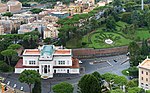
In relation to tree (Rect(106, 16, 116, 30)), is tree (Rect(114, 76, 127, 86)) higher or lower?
lower

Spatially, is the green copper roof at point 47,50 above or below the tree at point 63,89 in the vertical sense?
above

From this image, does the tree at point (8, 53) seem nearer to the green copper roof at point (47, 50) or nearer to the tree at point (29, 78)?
the green copper roof at point (47, 50)

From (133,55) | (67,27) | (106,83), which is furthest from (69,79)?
(67,27)

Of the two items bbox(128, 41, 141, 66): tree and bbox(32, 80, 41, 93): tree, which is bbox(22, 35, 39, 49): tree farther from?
bbox(32, 80, 41, 93): tree

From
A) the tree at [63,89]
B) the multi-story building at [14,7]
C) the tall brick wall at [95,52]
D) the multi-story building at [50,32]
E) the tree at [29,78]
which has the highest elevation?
the multi-story building at [14,7]

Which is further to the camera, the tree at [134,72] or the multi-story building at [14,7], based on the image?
the multi-story building at [14,7]

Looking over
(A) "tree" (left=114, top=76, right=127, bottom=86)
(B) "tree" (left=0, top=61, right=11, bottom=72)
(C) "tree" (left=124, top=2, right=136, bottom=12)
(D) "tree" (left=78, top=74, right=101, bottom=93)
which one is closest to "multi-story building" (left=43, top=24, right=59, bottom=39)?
(B) "tree" (left=0, top=61, right=11, bottom=72)

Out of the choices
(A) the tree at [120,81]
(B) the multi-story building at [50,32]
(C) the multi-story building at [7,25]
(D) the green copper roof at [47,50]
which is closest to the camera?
(A) the tree at [120,81]

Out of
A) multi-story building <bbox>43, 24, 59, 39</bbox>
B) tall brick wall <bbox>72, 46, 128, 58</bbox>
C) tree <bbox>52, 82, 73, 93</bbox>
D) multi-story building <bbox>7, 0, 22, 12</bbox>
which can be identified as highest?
multi-story building <bbox>7, 0, 22, 12</bbox>

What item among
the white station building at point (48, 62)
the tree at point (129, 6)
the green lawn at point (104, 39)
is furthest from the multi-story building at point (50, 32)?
the tree at point (129, 6)

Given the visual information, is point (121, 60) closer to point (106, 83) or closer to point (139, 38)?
point (139, 38)
